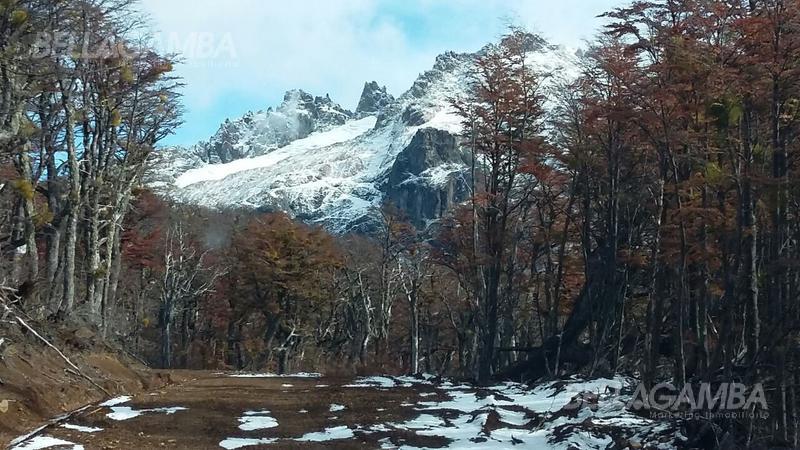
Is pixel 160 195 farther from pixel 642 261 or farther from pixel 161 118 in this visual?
pixel 642 261

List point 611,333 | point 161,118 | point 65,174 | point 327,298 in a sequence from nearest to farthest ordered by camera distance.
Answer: point 65,174 → point 611,333 → point 161,118 → point 327,298

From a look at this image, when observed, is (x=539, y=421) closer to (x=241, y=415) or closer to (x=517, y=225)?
(x=241, y=415)

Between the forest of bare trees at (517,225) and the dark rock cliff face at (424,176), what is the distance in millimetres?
83522

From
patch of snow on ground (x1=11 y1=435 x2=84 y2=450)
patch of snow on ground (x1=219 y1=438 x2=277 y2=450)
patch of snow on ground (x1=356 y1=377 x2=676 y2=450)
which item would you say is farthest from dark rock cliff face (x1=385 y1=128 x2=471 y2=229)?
patch of snow on ground (x1=11 y1=435 x2=84 y2=450)

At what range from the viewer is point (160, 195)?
109 ft

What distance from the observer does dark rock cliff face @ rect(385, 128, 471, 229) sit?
437ft

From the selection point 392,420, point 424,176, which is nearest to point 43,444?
point 392,420

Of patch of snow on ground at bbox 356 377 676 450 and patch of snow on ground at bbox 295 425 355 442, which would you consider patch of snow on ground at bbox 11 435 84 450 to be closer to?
patch of snow on ground at bbox 295 425 355 442

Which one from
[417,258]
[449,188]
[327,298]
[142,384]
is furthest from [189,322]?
[449,188]

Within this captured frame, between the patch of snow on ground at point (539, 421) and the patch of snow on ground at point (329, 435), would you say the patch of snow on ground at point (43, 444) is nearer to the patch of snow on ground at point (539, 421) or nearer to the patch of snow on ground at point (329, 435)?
the patch of snow on ground at point (329, 435)

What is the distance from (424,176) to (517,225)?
122736mm

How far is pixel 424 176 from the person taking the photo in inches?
5778

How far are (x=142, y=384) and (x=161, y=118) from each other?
10117 millimetres

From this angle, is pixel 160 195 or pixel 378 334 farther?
pixel 378 334
